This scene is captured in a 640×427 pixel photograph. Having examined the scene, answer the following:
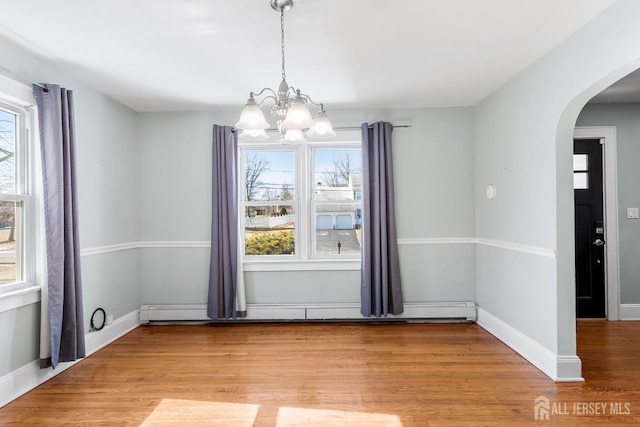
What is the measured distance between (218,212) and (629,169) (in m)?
4.66

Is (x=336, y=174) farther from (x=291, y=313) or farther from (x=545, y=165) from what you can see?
(x=545, y=165)

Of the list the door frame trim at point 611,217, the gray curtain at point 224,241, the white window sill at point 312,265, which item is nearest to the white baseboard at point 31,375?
the gray curtain at point 224,241

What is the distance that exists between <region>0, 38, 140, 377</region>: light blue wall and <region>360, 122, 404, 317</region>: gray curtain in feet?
8.64

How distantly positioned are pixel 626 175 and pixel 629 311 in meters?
1.53

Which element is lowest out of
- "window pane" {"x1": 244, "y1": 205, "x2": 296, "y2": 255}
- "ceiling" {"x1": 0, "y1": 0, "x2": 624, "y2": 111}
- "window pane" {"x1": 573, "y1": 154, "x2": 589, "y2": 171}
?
"window pane" {"x1": 244, "y1": 205, "x2": 296, "y2": 255}

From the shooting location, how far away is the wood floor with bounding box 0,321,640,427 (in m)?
2.26

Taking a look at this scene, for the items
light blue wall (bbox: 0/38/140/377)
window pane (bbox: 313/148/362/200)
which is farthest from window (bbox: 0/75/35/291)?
window pane (bbox: 313/148/362/200)

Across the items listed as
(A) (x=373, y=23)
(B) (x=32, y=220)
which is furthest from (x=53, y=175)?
(A) (x=373, y=23)

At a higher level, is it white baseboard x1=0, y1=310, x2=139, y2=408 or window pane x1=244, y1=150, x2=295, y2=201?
window pane x1=244, y1=150, x2=295, y2=201

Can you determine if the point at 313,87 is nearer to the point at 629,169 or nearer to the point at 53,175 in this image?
the point at 53,175

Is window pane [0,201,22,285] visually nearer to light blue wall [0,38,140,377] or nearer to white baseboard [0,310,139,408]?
light blue wall [0,38,140,377]

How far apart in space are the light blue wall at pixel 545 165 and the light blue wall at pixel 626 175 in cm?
142

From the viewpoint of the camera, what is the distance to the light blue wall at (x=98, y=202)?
8.46ft

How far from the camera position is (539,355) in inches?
114
